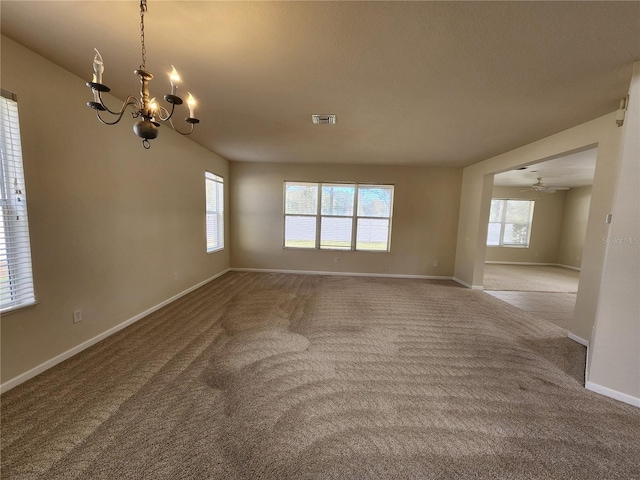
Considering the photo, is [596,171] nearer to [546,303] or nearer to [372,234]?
[546,303]

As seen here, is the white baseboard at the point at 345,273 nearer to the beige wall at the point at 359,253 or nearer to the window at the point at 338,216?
the beige wall at the point at 359,253

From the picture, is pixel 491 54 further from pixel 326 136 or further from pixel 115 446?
pixel 115 446

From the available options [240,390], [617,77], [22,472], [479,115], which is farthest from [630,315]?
[22,472]

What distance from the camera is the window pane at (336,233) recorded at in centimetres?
564

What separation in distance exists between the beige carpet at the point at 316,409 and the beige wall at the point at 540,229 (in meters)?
5.97

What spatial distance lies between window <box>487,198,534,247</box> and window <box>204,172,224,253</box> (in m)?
8.14

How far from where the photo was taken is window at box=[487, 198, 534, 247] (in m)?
7.66

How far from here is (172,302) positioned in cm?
356

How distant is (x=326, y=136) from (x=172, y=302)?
339 centimetres

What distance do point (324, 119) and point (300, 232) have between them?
3180mm

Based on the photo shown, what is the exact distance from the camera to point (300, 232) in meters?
5.71

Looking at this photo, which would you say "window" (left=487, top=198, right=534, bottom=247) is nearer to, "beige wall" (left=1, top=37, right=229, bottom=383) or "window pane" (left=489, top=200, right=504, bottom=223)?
"window pane" (left=489, top=200, right=504, bottom=223)

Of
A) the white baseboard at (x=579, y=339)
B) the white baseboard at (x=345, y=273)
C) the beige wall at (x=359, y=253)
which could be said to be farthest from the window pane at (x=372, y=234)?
the white baseboard at (x=579, y=339)

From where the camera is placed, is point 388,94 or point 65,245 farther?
point 388,94
